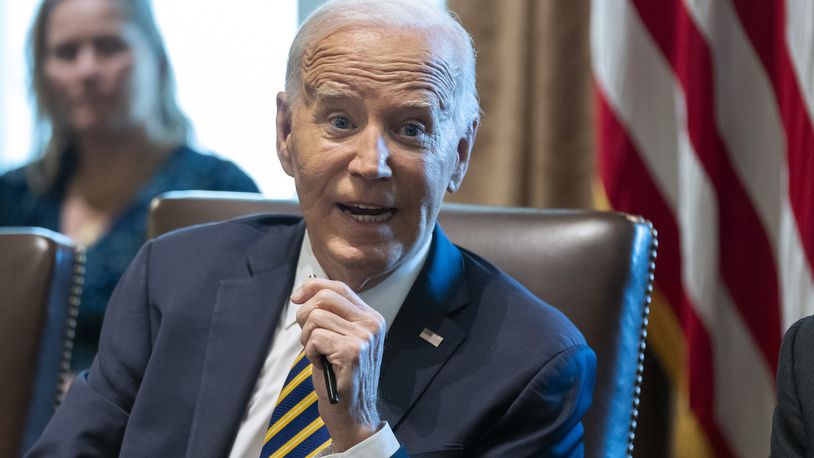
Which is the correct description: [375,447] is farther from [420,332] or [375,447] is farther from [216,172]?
[216,172]

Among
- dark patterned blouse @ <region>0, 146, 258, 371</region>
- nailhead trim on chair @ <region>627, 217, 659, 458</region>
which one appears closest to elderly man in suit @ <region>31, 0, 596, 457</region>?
nailhead trim on chair @ <region>627, 217, 659, 458</region>

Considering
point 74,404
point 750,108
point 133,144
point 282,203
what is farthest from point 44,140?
point 750,108

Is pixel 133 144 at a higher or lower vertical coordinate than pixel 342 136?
lower

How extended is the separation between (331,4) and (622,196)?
107 centimetres

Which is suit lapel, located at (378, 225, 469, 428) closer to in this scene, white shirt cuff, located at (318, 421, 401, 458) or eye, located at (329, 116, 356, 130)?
white shirt cuff, located at (318, 421, 401, 458)

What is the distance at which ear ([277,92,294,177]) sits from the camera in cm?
197

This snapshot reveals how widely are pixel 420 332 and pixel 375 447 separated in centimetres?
29

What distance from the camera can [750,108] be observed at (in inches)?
103

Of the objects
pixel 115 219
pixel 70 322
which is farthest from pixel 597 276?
pixel 115 219

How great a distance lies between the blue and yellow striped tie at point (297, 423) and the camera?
183 centimetres

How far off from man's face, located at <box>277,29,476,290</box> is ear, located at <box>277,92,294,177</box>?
0.08 meters

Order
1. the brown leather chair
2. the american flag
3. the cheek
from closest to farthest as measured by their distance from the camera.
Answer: the brown leather chair, the american flag, the cheek

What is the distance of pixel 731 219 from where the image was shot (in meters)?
2.66

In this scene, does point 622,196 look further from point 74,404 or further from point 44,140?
point 44,140
